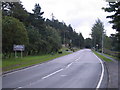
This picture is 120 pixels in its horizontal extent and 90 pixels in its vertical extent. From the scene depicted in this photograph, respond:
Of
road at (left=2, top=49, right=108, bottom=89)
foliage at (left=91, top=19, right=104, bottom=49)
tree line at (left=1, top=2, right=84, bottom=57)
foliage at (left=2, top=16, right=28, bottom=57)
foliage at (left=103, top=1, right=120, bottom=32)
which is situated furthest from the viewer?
foliage at (left=91, top=19, right=104, bottom=49)

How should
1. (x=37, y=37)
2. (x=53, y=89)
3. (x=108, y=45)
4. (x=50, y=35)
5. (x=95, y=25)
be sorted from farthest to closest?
(x=95, y=25) < (x=108, y=45) < (x=50, y=35) < (x=37, y=37) < (x=53, y=89)

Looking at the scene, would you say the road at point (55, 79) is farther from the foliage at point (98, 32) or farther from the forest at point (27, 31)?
the foliage at point (98, 32)

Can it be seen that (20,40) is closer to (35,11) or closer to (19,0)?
(19,0)

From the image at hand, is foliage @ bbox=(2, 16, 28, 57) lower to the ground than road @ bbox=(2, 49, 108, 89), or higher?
higher

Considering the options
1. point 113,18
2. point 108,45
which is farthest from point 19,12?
point 108,45

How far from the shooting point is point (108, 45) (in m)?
122

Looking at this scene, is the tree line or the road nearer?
the road

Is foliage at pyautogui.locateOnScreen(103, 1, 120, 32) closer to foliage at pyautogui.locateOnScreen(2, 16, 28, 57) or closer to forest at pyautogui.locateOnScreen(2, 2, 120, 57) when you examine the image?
forest at pyautogui.locateOnScreen(2, 2, 120, 57)

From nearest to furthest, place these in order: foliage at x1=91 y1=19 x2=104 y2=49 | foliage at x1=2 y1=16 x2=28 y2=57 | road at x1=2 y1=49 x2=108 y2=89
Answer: road at x1=2 y1=49 x2=108 y2=89 < foliage at x1=2 y1=16 x2=28 y2=57 < foliage at x1=91 y1=19 x2=104 y2=49

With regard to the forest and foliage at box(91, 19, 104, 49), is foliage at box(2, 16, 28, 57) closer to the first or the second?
the forest

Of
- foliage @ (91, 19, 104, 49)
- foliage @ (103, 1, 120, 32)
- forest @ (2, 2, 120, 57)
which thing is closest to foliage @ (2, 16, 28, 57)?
forest @ (2, 2, 120, 57)

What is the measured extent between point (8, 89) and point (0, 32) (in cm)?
2685

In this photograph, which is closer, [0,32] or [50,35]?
[0,32]

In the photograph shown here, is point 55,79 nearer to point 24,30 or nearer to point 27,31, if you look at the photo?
point 24,30
